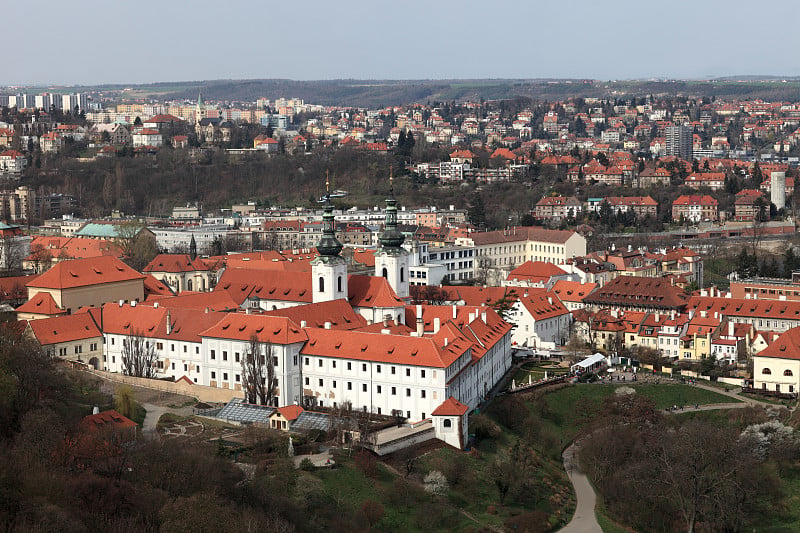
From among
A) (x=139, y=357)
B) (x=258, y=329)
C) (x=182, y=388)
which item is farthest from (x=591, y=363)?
(x=139, y=357)

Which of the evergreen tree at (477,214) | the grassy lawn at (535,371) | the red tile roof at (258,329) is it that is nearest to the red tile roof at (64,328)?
the red tile roof at (258,329)

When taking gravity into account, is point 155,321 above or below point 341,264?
below

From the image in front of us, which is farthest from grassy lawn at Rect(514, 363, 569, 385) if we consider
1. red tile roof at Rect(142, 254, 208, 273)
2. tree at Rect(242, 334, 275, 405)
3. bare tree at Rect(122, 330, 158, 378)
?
red tile roof at Rect(142, 254, 208, 273)

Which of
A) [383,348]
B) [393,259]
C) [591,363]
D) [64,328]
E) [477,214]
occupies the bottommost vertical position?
[591,363]

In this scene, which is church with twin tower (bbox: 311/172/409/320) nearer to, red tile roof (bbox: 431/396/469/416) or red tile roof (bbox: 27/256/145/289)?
red tile roof (bbox: 27/256/145/289)

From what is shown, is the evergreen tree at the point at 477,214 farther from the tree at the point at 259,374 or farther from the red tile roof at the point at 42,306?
the tree at the point at 259,374

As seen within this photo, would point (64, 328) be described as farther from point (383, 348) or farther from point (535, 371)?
point (535, 371)
